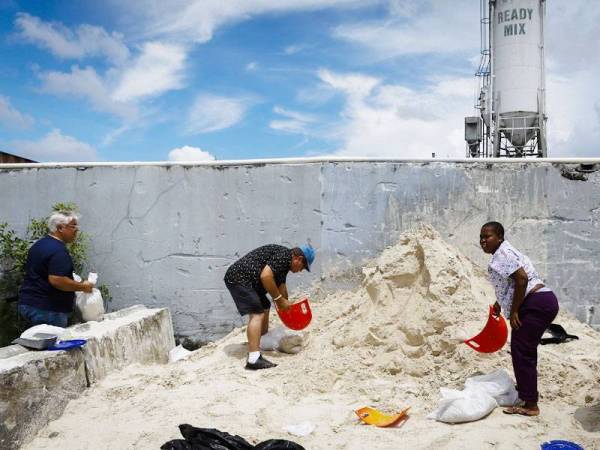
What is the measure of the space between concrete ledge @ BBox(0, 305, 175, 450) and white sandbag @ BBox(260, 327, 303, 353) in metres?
1.24

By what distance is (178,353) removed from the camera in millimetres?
5965

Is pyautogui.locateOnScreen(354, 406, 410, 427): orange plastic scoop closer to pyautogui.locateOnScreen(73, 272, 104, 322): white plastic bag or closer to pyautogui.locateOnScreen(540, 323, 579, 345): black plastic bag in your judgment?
pyautogui.locateOnScreen(540, 323, 579, 345): black plastic bag

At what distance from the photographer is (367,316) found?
17.5ft

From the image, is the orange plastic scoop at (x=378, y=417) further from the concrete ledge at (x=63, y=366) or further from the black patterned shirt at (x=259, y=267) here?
the concrete ledge at (x=63, y=366)

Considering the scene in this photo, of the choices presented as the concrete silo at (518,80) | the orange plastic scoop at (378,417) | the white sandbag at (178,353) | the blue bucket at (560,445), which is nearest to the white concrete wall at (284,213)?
the white sandbag at (178,353)

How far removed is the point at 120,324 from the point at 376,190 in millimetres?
3022

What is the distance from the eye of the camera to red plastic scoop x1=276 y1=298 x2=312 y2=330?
5269mm

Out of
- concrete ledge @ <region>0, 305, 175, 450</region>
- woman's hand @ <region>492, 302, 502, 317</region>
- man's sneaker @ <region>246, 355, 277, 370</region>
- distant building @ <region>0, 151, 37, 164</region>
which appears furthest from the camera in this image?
distant building @ <region>0, 151, 37, 164</region>

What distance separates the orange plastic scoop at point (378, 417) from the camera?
3.80m

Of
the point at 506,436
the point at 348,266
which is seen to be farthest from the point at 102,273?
the point at 506,436

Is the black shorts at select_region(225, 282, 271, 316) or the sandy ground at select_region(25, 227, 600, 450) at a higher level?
the black shorts at select_region(225, 282, 271, 316)

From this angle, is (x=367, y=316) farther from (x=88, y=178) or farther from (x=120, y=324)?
(x=88, y=178)

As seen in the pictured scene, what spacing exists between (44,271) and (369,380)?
118 inches

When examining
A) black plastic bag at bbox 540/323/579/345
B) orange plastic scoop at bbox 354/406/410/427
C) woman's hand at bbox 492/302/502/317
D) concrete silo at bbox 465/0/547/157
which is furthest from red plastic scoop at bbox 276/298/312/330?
concrete silo at bbox 465/0/547/157
